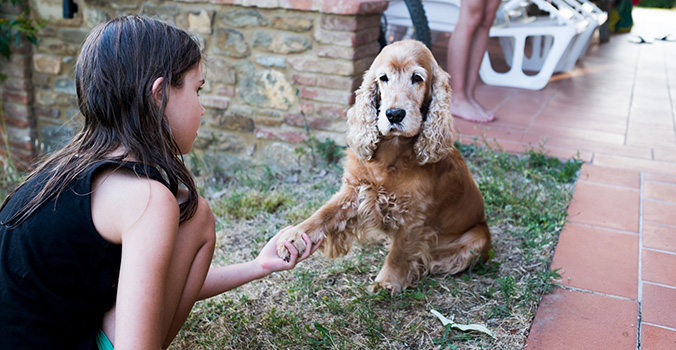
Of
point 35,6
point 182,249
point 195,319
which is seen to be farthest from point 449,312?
point 35,6

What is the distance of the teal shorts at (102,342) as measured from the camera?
1.57 meters

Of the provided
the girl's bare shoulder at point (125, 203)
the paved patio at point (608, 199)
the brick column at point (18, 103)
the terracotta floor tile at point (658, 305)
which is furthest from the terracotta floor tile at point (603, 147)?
the brick column at point (18, 103)

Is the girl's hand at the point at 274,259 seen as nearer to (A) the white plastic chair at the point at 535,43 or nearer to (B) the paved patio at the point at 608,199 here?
(B) the paved patio at the point at 608,199

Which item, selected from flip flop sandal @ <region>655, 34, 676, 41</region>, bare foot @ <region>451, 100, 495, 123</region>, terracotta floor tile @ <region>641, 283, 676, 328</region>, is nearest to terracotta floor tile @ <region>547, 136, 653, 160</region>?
bare foot @ <region>451, 100, 495, 123</region>

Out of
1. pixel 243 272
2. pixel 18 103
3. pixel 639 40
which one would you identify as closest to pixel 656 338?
pixel 243 272

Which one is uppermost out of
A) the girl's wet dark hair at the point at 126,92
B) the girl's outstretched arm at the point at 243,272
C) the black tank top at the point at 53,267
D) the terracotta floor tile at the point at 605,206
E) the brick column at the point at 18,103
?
the girl's wet dark hair at the point at 126,92

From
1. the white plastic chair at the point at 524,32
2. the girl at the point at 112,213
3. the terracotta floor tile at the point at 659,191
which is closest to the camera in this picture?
the girl at the point at 112,213

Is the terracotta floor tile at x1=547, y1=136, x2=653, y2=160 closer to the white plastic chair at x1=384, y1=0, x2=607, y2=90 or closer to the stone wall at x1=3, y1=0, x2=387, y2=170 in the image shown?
the stone wall at x1=3, y1=0, x2=387, y2=170

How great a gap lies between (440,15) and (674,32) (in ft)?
27.2

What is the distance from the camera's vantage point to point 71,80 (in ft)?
15.6

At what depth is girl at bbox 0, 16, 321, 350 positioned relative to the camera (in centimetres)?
138

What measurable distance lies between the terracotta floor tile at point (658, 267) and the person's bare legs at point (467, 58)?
6.67 feet

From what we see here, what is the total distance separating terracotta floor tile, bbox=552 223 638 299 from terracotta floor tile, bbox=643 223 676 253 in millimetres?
61

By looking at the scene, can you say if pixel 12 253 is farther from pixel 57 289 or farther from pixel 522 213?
pixel 522 213
